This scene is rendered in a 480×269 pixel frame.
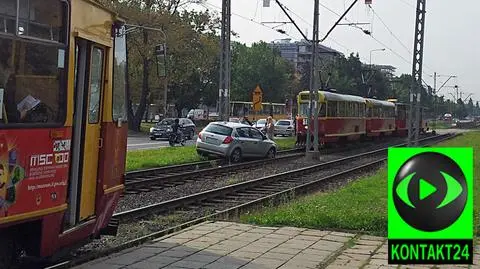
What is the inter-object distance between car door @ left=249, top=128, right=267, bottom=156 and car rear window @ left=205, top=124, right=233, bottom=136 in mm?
1488

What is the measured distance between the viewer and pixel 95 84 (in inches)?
293

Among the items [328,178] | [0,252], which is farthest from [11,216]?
[328,178]

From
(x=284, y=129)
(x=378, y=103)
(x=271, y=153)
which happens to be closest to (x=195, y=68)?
(x=284, y=129)

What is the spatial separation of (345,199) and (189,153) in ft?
47.6

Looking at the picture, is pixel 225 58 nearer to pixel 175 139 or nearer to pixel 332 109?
pixel 175 139

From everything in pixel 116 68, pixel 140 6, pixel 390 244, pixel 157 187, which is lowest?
pixel 157 187

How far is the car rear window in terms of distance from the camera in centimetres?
2526

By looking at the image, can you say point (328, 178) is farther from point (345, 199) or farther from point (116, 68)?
point (116, 68)

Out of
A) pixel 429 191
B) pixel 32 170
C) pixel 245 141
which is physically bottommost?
pixel 245 141

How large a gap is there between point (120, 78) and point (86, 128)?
1380 mm

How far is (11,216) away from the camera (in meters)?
5.78

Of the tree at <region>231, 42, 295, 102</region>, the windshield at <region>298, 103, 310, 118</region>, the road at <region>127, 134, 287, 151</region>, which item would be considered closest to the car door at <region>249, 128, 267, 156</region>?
the road at <region>127, 134, 287, 151</region>

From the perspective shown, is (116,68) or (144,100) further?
(144,100)

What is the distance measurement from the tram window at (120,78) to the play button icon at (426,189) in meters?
5.17
